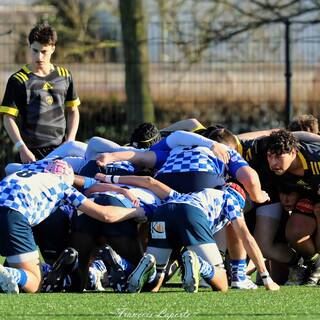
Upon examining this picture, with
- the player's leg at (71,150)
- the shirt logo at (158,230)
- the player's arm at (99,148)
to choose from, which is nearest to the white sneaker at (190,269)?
the shirt logo at (158,230)

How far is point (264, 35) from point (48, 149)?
7.10 m

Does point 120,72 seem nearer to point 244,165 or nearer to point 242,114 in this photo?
point 242,114

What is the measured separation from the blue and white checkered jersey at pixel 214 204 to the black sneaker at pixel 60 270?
831mm

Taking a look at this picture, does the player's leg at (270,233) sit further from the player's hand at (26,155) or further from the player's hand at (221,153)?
the player's hand at (26,155)

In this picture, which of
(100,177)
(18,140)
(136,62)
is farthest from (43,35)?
(136,62)

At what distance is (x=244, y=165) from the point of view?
8477mm

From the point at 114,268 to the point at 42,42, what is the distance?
2771mm

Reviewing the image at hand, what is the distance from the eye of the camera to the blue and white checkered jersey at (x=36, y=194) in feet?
25.5

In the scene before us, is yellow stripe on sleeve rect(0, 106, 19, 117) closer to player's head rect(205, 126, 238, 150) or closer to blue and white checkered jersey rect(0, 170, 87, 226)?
player's head rect(205, 126, 238, 150)

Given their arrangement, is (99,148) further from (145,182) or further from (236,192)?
(236,192)

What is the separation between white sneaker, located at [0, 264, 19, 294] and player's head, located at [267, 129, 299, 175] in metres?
2.21

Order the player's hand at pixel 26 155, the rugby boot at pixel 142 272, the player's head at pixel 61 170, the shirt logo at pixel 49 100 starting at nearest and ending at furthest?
the rugby boot at pixel 142 272
the player's head at pixel 61 170
the player's hand at pixel 26 155
the shirt logo at pixel 49 100

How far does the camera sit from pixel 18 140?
32.6ft

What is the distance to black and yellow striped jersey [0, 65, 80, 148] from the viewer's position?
33.2 feet
